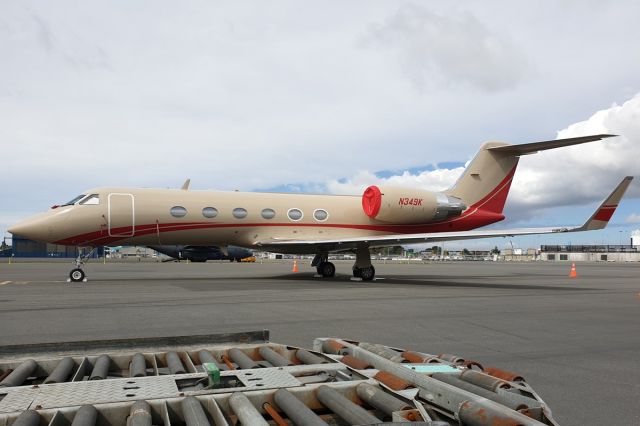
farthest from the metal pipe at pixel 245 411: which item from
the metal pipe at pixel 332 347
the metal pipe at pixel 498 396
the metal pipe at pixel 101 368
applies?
the metal pipe at pixel 332 347

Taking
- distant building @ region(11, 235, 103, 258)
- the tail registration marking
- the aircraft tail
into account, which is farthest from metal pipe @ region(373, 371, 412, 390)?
distant building @ region(11, 235, 103, 258)

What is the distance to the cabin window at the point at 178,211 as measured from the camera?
60.1 ft

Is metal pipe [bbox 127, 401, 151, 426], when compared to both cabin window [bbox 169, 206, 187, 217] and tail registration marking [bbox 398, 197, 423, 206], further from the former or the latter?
tail registration marking [bbox 398, 197, 423, 206]

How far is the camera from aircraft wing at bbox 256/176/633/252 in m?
15.2

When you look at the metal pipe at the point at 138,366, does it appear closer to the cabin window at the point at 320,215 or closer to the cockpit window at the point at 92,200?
the cockpit window at the point at 92,200

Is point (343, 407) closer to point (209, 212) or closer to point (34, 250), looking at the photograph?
point (209, 212)

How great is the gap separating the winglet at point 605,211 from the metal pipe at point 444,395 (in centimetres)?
1456

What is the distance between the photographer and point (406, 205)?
20.5 metres

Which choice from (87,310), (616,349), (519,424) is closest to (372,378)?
(519,424)

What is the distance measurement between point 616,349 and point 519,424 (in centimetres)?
580

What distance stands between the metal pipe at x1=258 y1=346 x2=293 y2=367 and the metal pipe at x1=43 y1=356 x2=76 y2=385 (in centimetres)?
118

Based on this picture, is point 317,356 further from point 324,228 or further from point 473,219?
point 473,219

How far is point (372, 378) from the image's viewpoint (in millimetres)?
2609

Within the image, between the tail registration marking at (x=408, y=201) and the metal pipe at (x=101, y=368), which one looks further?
the tail registration marking at (x=408, y=201)
